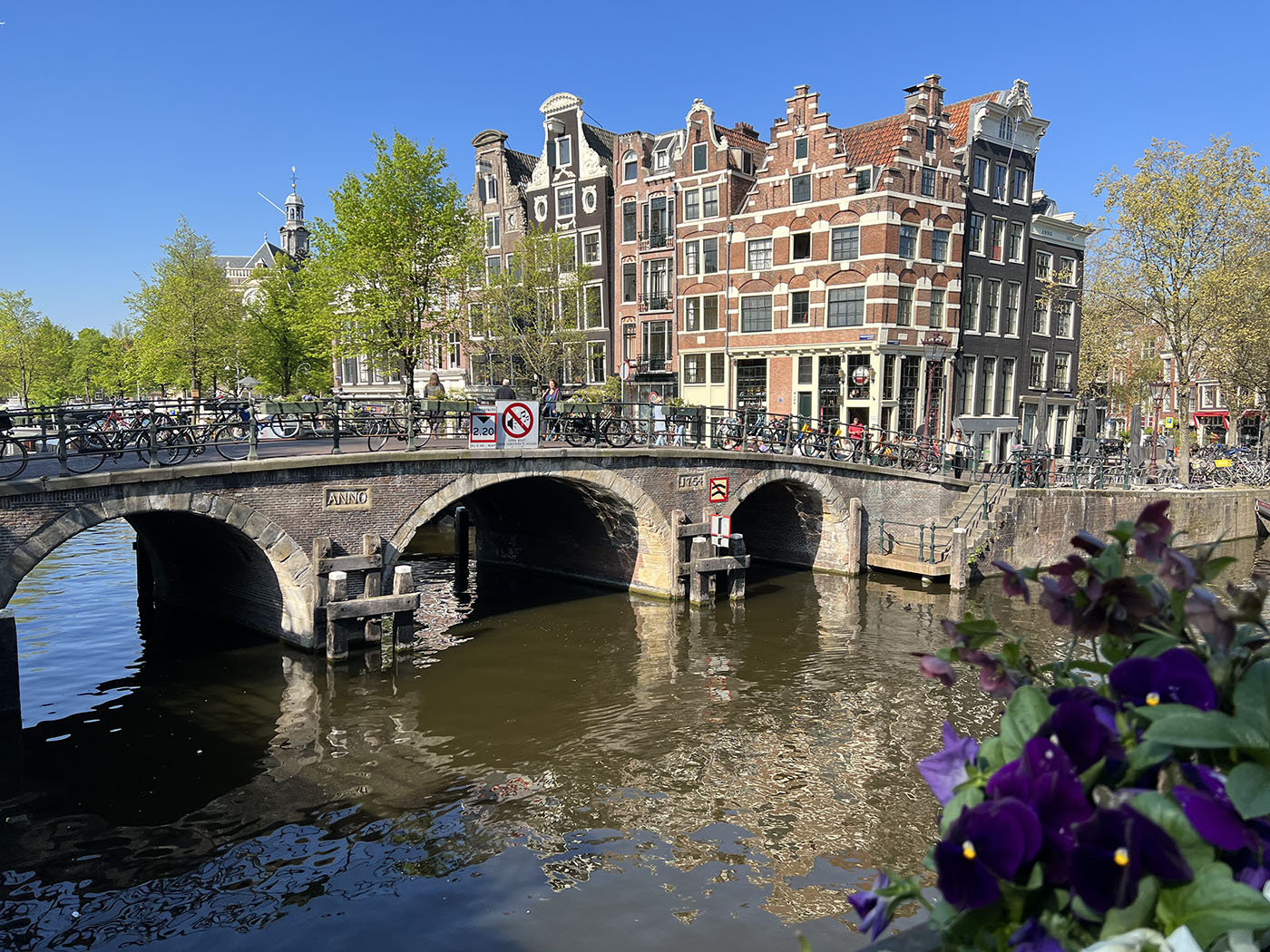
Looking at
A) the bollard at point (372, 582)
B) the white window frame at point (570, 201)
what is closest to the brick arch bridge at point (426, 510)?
the bollard at point (372, 582)

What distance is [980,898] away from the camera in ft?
5.21

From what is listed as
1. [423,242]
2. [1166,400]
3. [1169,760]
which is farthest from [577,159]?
[1166,400]

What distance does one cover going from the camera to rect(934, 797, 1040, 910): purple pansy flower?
156 centimetres

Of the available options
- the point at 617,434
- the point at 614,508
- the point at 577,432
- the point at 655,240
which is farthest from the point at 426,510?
the point at 655,240

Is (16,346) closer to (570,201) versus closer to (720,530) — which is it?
(570,201)

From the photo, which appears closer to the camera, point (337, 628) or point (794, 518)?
point (337, 628)

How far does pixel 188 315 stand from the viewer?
3956cm

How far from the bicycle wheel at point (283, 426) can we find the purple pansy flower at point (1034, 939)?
21.5 m

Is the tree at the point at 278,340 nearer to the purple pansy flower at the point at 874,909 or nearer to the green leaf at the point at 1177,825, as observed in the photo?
the purple pansy flower at the point at 874,909

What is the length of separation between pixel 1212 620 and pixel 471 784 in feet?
38.4

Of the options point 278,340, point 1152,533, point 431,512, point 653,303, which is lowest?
point 431,512

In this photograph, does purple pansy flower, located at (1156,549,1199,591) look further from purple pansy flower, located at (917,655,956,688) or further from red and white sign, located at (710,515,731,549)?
red and white sign, located at (710,515,731,549)

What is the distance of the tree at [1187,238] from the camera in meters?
28.7

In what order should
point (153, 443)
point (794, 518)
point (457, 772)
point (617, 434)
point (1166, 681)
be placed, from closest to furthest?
point (1166, 681), point (457, 772), point (153, 443), point (617, 434), point (794, 518)
